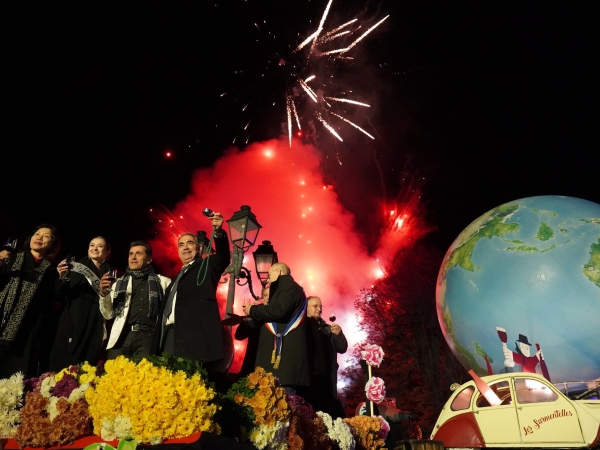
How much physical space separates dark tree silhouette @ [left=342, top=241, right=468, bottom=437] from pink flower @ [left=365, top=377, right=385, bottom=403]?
56.3 ft

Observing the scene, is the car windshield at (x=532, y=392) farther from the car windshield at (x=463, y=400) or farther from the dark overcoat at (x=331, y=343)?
the dark overcoat at (x=331, y=343)

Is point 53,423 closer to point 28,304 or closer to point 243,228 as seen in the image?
point 28,304

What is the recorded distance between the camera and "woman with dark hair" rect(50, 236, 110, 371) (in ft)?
16.3

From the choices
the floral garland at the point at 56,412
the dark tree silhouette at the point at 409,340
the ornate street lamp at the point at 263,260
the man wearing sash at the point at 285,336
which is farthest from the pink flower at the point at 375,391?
the dark tree silhouette at the point at 409,340

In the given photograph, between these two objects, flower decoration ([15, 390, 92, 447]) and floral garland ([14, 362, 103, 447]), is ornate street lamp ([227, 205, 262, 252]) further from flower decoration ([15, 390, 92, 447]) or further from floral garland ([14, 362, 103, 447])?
flower decoration ([15, 390, 92, 447])

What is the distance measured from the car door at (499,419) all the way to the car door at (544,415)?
0.33 ft

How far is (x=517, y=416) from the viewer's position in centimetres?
682

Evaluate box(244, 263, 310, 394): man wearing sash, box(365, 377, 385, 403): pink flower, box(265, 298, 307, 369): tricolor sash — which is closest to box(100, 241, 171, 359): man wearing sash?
box(244, 263, 310, 394): man wearing sash

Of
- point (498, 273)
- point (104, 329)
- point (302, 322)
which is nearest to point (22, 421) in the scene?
point (104, 329)

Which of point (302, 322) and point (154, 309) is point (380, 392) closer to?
point (302, 322)

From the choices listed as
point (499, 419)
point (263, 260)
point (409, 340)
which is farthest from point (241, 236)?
point (409, 340)

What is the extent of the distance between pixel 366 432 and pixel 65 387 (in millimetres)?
2956

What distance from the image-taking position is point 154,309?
15.7ft

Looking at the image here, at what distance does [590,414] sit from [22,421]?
6400 mm
